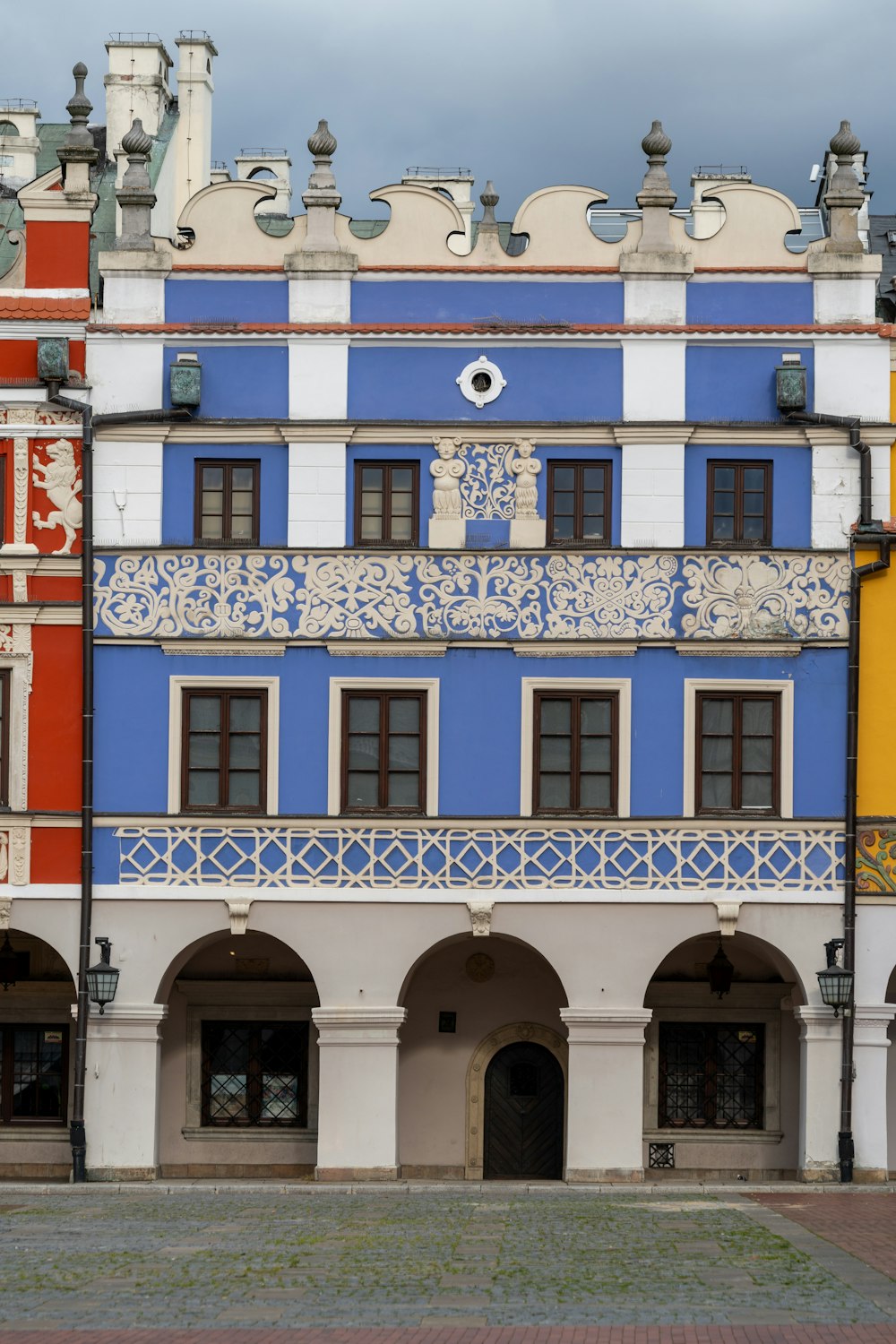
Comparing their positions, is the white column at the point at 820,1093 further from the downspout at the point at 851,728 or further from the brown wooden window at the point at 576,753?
the brown wooden window at the point at 576,753

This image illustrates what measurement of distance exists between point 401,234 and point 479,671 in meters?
5.93

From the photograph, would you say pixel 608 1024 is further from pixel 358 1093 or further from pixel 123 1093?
pixel 123 1093

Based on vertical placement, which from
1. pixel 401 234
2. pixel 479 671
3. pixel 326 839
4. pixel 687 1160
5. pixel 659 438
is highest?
pixel 401 234

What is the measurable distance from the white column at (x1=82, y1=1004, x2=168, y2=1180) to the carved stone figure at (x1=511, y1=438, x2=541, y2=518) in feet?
26.3

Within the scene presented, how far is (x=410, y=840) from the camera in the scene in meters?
30.2

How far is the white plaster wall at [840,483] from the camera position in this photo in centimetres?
3056

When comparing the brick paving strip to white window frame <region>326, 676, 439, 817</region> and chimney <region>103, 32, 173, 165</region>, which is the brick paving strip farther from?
chimney <region>103, 32, 173, 165</region>

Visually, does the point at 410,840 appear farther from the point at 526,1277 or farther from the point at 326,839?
the point at 526,1277

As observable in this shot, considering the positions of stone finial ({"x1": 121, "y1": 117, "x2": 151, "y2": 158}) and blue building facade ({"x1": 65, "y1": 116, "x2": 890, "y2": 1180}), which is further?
stone finial ({"x1": 121, "y1": 117, "x2": 151, "y2": 158})

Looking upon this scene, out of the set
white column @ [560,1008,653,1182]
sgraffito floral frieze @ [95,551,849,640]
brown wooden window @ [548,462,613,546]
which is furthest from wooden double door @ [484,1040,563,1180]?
brown wooden window @ [548,462,613,546]

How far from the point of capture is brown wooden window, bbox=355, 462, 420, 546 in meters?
30.7

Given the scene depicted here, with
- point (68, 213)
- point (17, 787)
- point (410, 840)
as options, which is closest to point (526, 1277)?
point (410, 840)

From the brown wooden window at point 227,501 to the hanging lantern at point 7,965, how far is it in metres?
6.53

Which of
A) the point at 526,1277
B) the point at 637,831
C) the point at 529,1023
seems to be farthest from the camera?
the point at 529,1023
